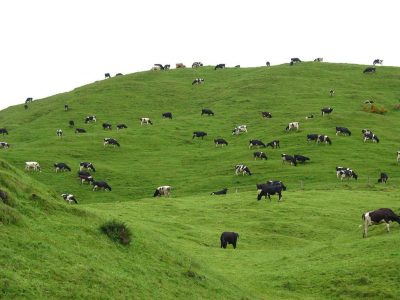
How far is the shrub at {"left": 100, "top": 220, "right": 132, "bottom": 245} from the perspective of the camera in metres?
21.7

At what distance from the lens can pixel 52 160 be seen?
72.1m

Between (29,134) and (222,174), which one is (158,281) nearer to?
(222,174)

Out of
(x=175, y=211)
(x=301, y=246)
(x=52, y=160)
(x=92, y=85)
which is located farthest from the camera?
(x=92, y=85)

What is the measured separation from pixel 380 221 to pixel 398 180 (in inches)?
1172

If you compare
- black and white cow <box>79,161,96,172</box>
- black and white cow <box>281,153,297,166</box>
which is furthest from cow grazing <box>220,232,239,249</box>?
black and white cow <box>79,161,96,172</box>

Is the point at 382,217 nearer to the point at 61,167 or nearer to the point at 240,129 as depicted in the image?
the point at 61,167

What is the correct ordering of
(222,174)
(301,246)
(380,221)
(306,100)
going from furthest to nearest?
(306,100)
(222,174)
(301,246)
(380,221)

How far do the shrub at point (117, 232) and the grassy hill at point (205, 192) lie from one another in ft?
1.37

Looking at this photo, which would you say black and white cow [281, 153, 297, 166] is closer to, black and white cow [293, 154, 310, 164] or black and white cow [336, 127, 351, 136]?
black and white cow [293, 154, 310, 164]

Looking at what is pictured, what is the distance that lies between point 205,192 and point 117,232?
1519 inches

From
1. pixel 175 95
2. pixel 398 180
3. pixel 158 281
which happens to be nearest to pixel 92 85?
pixel 175 95

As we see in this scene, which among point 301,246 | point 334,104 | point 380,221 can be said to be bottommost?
point 301,246

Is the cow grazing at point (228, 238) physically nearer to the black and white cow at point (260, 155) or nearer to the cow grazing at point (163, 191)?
the cow grazing at point (163, 191)

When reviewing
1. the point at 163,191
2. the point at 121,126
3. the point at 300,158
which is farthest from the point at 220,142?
the point at 163,191
